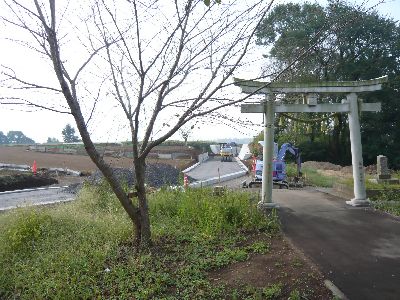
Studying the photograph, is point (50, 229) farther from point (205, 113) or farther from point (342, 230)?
point (342, 230)

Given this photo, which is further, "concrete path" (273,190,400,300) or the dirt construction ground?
the dirt construction ground

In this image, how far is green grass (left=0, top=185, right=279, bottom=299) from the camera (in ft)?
16.6

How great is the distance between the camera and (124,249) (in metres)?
6.31

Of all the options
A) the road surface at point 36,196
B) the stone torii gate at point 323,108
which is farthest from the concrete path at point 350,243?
the road surface at point 36,196

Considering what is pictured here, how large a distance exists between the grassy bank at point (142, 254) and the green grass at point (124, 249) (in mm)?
14

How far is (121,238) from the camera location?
6.70m

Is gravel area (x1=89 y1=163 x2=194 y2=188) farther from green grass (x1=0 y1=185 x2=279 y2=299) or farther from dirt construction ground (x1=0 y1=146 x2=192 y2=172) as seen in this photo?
green grass (x1=0 y1=185 x2=279 y2=299)

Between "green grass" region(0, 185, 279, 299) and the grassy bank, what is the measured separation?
0.5 inches

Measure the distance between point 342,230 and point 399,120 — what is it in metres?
29.5

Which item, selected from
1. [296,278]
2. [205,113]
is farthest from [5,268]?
[296,278]

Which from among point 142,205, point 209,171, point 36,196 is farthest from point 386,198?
point 209,171

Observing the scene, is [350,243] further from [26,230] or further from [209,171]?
[209,171]

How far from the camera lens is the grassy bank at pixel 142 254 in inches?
→ 193

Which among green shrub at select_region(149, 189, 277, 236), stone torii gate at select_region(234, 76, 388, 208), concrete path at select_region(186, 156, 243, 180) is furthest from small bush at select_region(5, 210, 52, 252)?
concrete path at select_region(186, 156, 243, 180)
